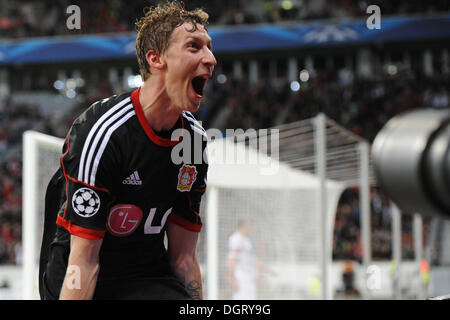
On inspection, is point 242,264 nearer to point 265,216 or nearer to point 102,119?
point 265,216

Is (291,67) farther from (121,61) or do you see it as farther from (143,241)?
(143,241)

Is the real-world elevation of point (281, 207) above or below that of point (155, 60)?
below

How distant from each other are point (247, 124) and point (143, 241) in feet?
63.4

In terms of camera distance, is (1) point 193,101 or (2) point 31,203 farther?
Answer: (2) point 31,203

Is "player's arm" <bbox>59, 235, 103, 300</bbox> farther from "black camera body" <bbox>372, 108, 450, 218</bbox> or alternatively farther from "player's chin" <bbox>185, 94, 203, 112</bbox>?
"black camera body" <bbox>372, 108, 450, 218</bbox>

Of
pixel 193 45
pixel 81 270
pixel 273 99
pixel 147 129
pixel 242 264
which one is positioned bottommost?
pixel 242 264

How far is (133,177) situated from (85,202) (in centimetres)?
18

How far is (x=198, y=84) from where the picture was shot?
2.12 m

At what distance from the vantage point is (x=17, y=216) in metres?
18.6

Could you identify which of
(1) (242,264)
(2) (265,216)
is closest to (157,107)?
(1) (242,264)

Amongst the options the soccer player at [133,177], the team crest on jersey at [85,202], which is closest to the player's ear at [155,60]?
the soccer player at [133,177]

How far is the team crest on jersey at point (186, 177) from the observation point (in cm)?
226

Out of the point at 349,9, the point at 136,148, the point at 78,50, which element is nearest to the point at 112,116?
the point at 136,148

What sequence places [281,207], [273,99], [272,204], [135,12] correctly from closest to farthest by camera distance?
[272,204], [281,207], [273,99], [135,12]
